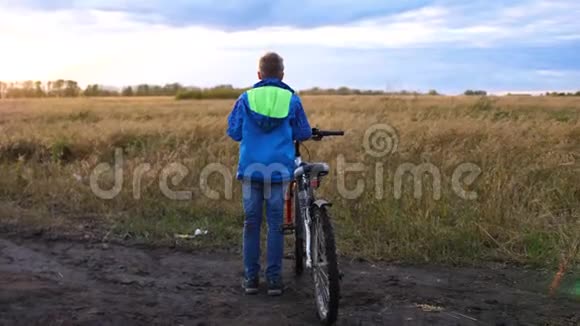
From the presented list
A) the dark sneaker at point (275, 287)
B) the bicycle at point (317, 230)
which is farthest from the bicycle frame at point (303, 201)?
the dark sneaker at point (275, 287)

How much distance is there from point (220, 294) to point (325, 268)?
3.56 feet

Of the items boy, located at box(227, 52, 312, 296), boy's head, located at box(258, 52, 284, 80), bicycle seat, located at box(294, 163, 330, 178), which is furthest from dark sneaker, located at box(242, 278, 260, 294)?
boy's head, located at box(258, 52, 284, 80)

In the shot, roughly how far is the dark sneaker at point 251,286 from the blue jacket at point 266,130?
0.79 meters

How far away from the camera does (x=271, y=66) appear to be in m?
4.61

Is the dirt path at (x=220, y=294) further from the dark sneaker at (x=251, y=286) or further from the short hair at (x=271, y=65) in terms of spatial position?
the short hair at (x=271, y=65)

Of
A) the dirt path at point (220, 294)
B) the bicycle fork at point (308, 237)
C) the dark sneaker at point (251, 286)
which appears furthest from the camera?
the dark sneaker at point (251, 286)

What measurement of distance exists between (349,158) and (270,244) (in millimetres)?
4663

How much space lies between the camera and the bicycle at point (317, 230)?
13.0 feet

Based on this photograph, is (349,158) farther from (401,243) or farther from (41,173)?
(41,173)

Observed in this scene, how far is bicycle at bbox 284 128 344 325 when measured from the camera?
395 cm

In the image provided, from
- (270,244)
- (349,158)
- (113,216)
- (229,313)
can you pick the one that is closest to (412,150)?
(349,158)

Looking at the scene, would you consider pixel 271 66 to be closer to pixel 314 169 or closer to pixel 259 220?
pixel 314 169

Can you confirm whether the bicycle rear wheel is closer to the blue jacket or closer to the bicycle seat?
the bicycle seat

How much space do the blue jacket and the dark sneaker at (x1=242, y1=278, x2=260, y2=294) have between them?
786 mm
